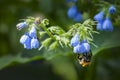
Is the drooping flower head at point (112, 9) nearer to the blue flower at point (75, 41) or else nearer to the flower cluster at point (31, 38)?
the blue flower at point (75, 41)

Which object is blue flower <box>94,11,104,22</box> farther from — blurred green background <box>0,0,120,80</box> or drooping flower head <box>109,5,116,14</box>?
blurred green background <box>0,0,120,80</box>

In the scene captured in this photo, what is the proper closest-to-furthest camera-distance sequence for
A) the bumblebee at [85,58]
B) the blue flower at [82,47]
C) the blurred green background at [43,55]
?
the blue flower at [82,47] → the bumblebee at [85,58] → the blurred green background at [43,55]

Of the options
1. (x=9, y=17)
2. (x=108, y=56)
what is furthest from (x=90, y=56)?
(x=9, y=17)

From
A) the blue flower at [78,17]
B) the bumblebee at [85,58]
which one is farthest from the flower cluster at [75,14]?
the bumblebee at [85,58]

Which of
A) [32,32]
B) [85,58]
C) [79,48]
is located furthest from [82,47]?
[32,32]

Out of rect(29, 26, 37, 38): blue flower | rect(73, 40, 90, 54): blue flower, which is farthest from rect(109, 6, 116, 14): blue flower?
rect(29, 26, 37, 38): blue flower

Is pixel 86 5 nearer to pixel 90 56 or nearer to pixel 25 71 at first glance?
pixel 90 56
